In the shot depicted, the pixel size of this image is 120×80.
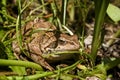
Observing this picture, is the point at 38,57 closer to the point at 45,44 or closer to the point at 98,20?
the point at 45,44

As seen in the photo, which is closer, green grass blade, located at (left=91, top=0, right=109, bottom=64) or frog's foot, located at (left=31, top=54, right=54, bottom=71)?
green grass blade, located at (left=91, top=0, right=109, bottom=64)

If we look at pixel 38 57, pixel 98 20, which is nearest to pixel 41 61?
pixel 38 57

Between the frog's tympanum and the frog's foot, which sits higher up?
the frog's tympanum

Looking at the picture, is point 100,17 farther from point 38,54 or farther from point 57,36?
point 38,54

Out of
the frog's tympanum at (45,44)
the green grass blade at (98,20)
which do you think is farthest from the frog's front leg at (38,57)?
the green grass blade at (98,20)

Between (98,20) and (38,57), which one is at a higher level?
(98,20)

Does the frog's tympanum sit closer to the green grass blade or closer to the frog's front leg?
the frog's front leg

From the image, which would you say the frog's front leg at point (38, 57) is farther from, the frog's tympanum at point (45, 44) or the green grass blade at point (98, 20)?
the green grass blade at point (98, 20)

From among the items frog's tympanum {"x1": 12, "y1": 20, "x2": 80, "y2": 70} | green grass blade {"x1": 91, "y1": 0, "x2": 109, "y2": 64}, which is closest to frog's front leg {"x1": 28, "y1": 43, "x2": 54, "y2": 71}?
frog's tympanum {"x1": 12, "y1": 20, "x2": 80, "y2": 70}

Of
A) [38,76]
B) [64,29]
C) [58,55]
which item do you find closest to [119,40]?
[64,29]
